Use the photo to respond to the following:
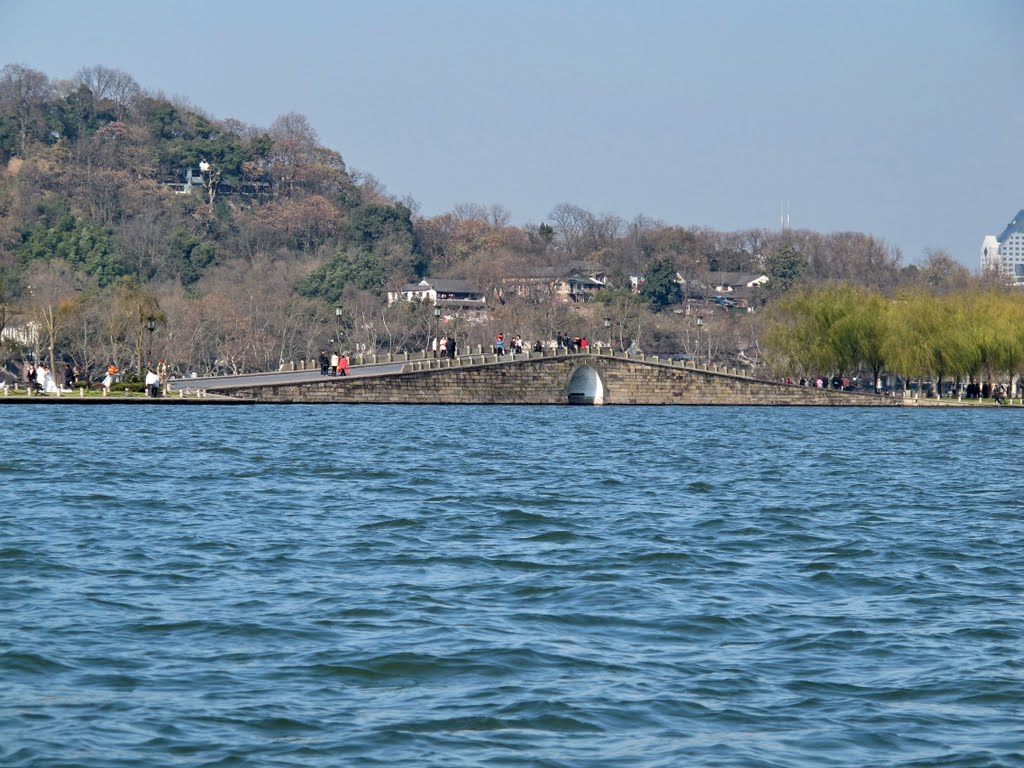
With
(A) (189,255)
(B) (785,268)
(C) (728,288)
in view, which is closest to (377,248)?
(A) (189,255)

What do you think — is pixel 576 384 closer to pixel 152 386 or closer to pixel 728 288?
pixel 152 386

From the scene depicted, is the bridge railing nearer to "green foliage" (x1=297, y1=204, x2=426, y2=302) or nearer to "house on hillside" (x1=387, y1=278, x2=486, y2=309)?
"green foliage" (x1=297, y1=204, x2=426, y2=302)

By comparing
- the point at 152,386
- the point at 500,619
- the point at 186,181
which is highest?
the point at 186,181

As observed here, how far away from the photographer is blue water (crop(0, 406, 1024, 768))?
11391 mm

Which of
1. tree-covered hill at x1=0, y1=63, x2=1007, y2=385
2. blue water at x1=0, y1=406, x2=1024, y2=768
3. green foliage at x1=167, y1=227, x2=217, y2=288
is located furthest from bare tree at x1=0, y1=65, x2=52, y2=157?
blue water at x1=0, y1=406, x2=1024, y2=768

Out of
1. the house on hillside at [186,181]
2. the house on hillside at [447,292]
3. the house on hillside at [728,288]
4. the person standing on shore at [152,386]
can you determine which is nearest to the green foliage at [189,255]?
the house on hillside at [447,292]

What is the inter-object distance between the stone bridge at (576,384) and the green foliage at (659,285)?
38.3 metres

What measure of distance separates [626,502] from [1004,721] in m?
15.3

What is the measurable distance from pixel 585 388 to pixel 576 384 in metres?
0.56

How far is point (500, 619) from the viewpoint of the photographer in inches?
605

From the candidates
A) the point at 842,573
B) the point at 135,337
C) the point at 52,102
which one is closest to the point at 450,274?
the point at 52,102

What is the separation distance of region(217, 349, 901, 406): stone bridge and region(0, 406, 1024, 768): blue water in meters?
39.3

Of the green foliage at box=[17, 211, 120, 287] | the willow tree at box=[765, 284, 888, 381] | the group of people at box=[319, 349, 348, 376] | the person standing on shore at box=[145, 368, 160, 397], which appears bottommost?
the person standing on shore at box=[145, 368, 160, 397]

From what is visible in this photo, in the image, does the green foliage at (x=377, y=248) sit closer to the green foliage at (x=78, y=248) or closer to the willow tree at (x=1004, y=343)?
the green foliage at (x=78, y=248)
